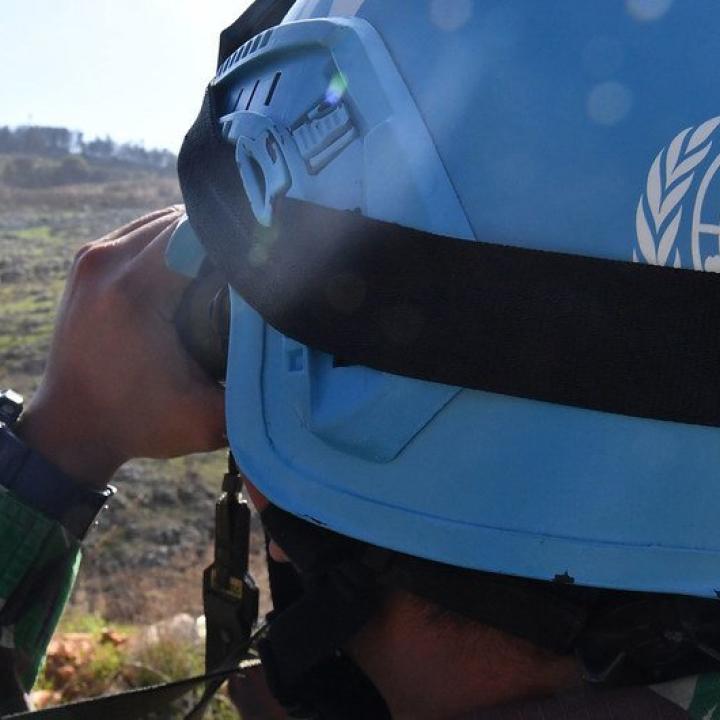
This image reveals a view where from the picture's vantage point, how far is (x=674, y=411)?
46.7 inches

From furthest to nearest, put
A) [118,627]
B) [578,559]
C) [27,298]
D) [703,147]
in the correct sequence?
[27,298] < [118,627] < [578,559] < [703,147]

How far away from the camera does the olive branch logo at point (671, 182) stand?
1.14 metres

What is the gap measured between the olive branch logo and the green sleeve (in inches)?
52.1

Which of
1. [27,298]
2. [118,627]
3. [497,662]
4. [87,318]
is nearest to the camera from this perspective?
[497,662]

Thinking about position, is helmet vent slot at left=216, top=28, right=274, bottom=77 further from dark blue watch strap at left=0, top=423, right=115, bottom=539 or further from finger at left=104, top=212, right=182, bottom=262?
dark blue watch strap at left=0, top=423, right=115, bottom=539

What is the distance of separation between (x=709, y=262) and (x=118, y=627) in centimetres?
476

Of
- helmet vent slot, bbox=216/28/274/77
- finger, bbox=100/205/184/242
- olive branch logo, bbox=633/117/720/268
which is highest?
helmet vent slot, bbox=216/28/274/77

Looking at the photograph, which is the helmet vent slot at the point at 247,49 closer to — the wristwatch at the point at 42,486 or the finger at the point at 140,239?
the finger at the point at 140,239

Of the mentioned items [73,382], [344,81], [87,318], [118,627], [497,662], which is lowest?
[118,627]

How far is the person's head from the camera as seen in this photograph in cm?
116

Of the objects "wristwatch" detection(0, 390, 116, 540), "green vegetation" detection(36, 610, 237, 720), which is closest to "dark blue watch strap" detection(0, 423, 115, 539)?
"wristwatch" detection(0, 390, 116, 540)

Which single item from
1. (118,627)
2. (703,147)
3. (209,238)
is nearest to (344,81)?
(209,238)

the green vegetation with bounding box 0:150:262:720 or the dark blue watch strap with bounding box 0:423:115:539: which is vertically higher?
the dark blue watch strap with bounding box 0:423:115:539

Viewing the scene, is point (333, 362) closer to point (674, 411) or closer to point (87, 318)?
point (674, 411)
